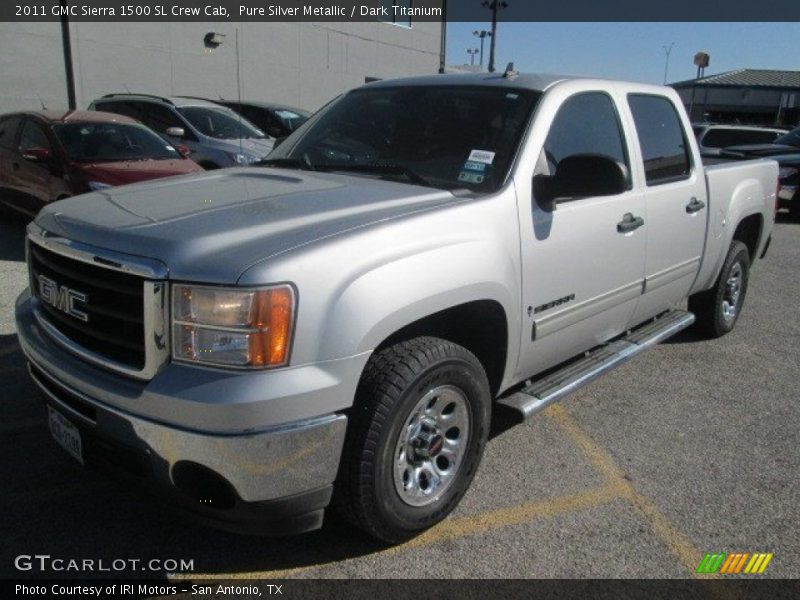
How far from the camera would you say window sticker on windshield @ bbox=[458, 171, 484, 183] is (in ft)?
10.6

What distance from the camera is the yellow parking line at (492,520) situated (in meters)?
2.75

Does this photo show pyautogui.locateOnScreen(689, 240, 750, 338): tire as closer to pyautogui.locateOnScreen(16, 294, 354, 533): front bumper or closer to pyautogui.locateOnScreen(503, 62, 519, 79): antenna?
pyautogui.locateOnScreen(503, 62, 519, 79): antenna

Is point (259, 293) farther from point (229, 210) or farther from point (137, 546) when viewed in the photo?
point (137, 546)

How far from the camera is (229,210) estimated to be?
2.74 meters

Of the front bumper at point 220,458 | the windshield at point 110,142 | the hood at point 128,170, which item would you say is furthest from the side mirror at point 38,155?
the front bumper at point 220,458

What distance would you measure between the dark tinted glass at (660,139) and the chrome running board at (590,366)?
37.6 inches

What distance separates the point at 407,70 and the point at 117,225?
78.7 feet

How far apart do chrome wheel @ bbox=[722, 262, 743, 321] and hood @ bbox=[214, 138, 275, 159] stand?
698 cm

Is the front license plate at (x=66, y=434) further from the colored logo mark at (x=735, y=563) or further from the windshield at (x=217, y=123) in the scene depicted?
the windshield at (x=217, y=123)

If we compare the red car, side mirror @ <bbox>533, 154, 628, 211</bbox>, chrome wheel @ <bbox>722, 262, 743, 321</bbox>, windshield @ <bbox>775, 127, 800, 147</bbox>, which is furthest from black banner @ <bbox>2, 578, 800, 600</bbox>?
windshield @ <bbox>775, 127, 800, 147</bbox>

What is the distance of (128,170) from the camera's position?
25.4ft
